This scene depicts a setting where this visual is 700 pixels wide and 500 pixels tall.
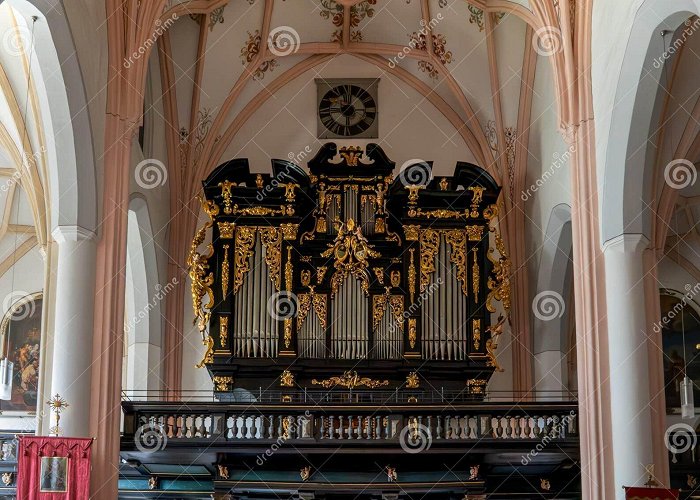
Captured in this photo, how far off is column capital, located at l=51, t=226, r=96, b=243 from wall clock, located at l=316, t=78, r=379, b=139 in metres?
8.77

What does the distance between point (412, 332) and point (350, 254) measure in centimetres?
189

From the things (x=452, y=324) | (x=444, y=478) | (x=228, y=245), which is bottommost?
(x=444, y=478)

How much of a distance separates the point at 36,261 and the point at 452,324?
1113 cm

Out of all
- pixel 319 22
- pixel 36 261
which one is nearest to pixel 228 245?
pixel 319 22

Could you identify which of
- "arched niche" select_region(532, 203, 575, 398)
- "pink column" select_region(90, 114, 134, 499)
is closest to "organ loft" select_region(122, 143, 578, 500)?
"arched niche" select_region(532, 203, 575, 398)

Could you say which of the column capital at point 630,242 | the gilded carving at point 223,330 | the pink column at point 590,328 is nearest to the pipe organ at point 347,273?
the gilded carving at point 223,330

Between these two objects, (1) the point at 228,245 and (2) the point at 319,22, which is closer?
(1) the point at 228,245

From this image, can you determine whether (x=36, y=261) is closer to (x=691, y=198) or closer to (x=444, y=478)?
(x=444, y=478)

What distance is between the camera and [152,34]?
63.9 feet

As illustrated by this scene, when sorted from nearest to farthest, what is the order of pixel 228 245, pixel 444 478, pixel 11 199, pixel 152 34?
pixel 152 34
pixel 444 478
pixel 228 245
pixel 11 199

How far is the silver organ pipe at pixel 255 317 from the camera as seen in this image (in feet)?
72.6

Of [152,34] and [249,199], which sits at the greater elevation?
[152,34]

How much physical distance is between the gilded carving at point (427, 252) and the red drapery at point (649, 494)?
753cm

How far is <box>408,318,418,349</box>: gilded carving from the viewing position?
72.8ft
